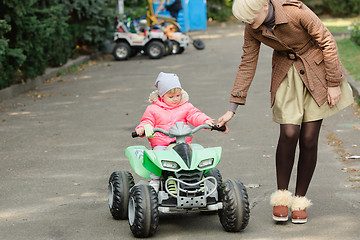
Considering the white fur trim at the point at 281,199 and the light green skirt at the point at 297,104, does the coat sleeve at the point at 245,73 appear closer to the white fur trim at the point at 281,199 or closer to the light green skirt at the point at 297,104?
the light green skirt at the point at 297,104

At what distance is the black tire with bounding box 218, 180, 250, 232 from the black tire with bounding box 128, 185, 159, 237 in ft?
1.60

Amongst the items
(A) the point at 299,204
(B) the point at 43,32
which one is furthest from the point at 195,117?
(B) the point at 43,32

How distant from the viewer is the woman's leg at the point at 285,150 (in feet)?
16.7

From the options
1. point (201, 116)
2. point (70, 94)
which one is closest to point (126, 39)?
point (70, 94)

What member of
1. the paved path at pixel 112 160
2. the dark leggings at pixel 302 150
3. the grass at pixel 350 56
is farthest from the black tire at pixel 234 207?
the grass at pixel 350 56

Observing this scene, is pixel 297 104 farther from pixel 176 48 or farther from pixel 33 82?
pixel 176 48

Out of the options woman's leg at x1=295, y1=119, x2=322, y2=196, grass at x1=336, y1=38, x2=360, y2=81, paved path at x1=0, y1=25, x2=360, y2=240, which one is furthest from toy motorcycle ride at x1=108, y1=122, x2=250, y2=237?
grass at x1=336, y1=38, x2=360, y2=81

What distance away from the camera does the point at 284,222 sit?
5.21 meters

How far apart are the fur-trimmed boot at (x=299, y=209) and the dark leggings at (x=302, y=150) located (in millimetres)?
96

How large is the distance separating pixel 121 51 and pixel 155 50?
0.95 metres

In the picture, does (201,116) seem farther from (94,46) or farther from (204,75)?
(94,46)

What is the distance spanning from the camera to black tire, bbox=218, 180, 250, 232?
490cm

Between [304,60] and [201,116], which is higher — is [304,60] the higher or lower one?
the higher one

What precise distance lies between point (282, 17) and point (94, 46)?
15174 millimetres
